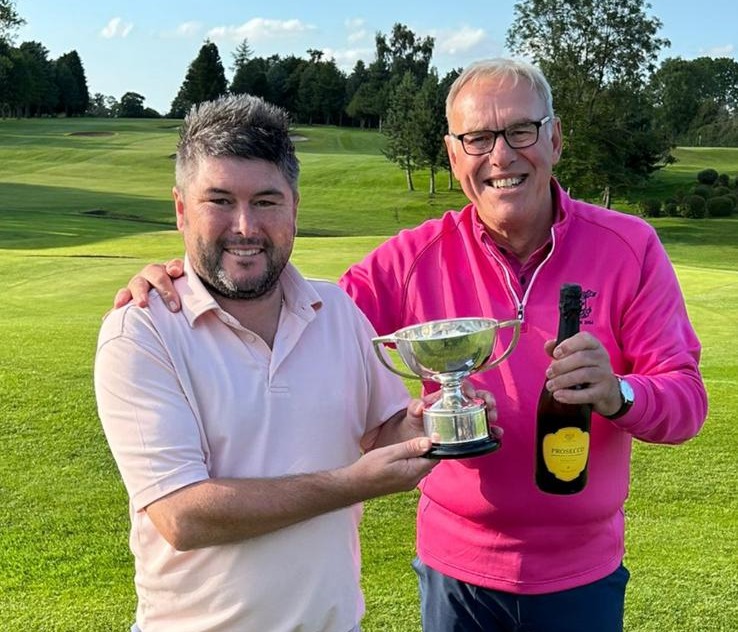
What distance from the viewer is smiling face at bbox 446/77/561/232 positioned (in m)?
2.78

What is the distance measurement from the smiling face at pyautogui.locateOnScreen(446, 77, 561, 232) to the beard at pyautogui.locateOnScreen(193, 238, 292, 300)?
31.6 inches

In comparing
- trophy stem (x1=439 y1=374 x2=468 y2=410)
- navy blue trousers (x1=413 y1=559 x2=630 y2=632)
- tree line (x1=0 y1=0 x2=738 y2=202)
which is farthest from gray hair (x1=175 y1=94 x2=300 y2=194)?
tree line (x1=0 y1=0 x2=738 y2=202)

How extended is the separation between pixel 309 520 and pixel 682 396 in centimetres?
116

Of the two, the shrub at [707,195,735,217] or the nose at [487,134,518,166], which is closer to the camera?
the nose at [487,134,518,166]

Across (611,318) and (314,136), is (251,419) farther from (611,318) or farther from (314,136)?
(314,136)

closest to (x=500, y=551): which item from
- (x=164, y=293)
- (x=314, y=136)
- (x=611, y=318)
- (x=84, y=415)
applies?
(x=611, y=318)

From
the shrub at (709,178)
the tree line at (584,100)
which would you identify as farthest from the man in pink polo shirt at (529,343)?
→ the shrub at (709,178)

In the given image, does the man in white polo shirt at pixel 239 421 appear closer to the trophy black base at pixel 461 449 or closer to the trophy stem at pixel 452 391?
the trophy black base at pixel 461 449

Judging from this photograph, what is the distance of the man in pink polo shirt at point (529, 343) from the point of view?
8.84 feet

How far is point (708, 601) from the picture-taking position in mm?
4328

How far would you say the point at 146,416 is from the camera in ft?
7.00

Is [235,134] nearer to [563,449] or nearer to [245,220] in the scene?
[245,220]

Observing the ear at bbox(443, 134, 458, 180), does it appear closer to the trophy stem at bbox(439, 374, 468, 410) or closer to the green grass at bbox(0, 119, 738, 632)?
the trophy stem at bbox(439, 374, 468, 410)

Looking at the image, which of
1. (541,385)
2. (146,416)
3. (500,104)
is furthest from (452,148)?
(146,416)
